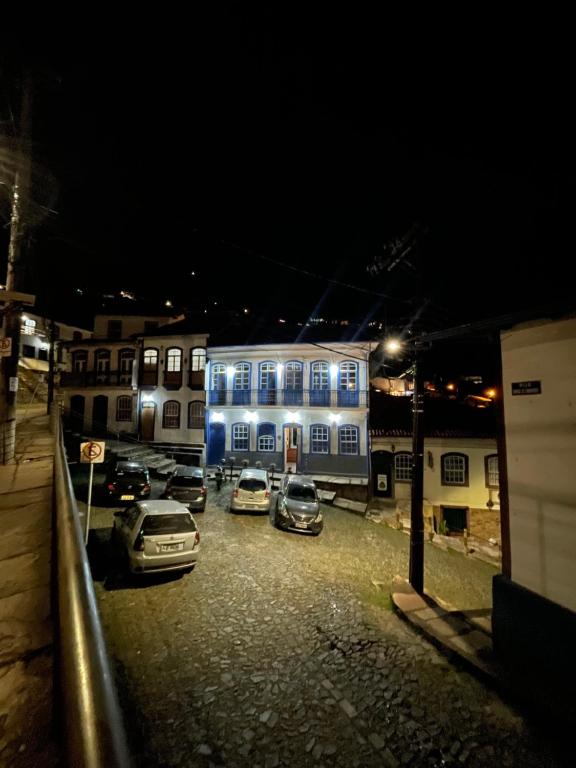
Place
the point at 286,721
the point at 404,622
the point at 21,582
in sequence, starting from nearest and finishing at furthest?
the point at 21,582 → the point at 286,721 → the point at 404,622

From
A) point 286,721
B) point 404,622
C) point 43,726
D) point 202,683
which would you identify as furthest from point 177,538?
point 43,726

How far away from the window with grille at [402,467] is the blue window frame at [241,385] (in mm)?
10455

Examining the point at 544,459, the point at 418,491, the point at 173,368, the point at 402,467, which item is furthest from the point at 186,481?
the point at 173,368

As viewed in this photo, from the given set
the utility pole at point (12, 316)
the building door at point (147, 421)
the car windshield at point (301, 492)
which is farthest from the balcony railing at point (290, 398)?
the utility pole at point (12, 316)

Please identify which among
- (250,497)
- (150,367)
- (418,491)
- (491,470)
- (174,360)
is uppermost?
(174,360)

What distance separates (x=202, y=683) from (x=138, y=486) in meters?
9.66

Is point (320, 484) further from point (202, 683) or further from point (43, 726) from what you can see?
point (43, 726)

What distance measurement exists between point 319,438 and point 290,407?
2826 millimetres

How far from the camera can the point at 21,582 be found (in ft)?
13.0

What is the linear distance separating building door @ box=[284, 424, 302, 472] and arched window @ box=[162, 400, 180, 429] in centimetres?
839

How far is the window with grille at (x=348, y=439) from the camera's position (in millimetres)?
21547

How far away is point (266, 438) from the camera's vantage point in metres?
23.2

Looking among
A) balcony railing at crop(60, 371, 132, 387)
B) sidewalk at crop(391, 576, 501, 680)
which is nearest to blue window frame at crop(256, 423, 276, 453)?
balcony railing at crop(60, 371, 132, 387)

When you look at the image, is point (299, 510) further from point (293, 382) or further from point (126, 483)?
point (293, 382)
